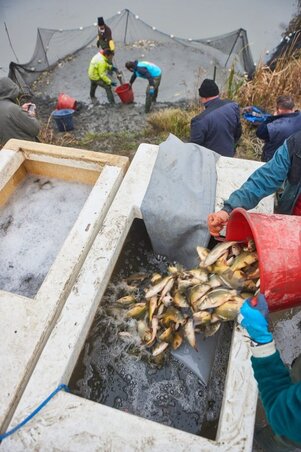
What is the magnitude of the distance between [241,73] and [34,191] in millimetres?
6621

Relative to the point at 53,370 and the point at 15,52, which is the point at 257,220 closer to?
the point at 53,370

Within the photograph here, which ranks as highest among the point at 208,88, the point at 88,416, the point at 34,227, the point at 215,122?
the point at 208,88

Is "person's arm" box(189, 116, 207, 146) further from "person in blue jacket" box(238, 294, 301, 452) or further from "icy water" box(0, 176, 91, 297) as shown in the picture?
"person in blue jacket" box(238, 294, 301, 452)

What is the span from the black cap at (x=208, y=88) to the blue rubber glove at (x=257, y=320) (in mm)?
3459

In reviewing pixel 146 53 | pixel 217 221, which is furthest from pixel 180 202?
pixel 146 53

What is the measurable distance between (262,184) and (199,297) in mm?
1078

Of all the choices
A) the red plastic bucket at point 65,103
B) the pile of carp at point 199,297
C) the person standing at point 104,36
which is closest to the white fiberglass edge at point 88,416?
the pile of carp at point 199,297

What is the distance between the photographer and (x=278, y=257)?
1.95 m

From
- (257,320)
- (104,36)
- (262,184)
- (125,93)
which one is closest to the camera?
(257,320)

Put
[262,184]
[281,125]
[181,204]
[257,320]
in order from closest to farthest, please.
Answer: [257,320] < [262,184] < [181,204] < [281,125]

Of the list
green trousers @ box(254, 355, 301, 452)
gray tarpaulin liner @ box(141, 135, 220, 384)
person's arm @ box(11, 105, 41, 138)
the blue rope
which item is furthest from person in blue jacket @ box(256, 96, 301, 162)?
the blue rope

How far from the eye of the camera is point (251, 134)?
6.45 m

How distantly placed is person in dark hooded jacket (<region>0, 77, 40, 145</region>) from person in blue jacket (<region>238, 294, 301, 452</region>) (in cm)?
430

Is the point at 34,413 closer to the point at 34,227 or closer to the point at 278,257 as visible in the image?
the point at 278,257
